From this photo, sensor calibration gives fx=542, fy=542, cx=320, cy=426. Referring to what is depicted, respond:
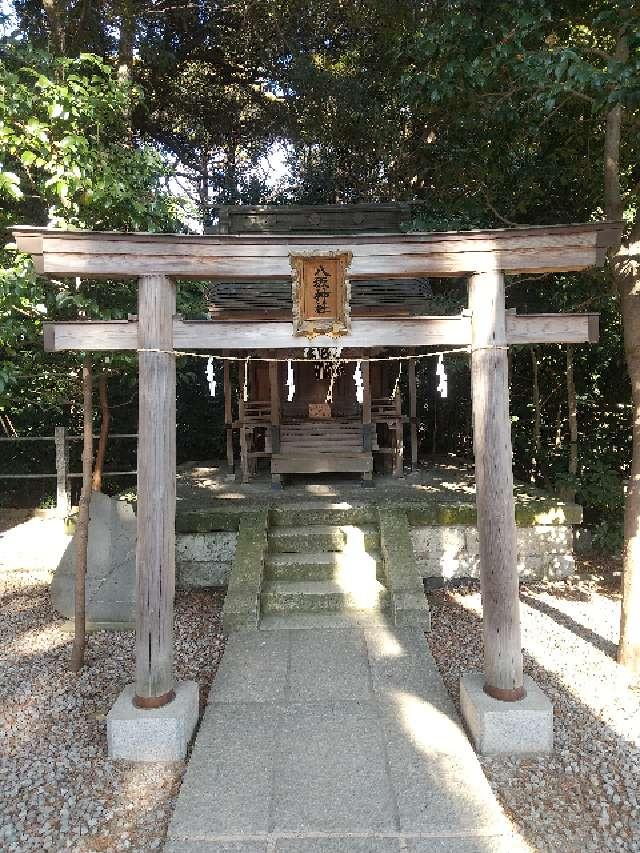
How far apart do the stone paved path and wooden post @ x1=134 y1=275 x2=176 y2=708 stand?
711 mm

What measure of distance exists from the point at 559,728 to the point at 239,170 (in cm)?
1849

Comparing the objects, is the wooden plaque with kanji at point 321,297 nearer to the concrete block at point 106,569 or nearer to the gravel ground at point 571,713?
the gravel ground at point 571,713

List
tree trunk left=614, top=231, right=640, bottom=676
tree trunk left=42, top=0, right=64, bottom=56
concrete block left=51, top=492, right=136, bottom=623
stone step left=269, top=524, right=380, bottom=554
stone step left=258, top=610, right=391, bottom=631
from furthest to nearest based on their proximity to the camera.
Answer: tree trunk left=42, top=0, right=64, bottom=56 → stone step left=269, top=524, right=380, bottom=554 → concrete block left=51, top=492, right=136, bottom=623 → stone step left=258, top=610, right=391, bottom=631 → tree trunk left=614, top=231, right=640, bottom=676

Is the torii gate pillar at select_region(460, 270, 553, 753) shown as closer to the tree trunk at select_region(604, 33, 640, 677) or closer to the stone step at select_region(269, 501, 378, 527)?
the tree trunk at select_region(604, 33, 640, 677)

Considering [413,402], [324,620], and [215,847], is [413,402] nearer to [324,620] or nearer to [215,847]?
[324,620]

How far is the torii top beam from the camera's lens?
384cm

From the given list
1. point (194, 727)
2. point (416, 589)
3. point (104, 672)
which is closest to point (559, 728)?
point (416, 589)

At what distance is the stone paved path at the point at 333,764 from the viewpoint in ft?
9.63

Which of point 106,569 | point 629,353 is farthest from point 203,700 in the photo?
point 629,353

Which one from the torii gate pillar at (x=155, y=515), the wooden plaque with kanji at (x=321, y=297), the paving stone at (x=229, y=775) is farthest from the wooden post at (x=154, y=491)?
the wooden plaque with kanji at (x=321, y=297)

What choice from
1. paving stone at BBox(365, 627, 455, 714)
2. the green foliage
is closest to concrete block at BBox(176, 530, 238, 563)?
paving stone at BBox(365, 627, 455, 714)

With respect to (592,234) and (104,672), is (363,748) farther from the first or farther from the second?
(592,234)

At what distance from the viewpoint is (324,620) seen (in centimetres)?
564

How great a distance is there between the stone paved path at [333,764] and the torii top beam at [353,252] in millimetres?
3283
